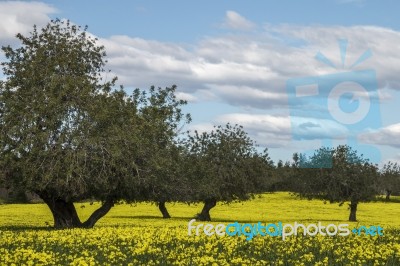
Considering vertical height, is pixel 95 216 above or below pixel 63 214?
below

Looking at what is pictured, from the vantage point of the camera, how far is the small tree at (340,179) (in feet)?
233

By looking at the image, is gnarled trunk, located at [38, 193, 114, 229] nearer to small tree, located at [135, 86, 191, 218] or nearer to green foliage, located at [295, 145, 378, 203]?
small tree, located at [135, 86, 191, 218]

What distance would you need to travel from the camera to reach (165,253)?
21.0m

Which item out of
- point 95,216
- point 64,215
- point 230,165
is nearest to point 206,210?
point 230,165

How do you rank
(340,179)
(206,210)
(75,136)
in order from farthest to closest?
(340,179)
(206,210)
(75,136)

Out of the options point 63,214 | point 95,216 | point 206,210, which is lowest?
point 206,210

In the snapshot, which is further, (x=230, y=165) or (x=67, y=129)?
(x=230, y=165)

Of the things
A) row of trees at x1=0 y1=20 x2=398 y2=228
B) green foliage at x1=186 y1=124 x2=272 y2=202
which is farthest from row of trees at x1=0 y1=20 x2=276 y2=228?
green foliage at x1=186 y1=124 x2=272 y2=202

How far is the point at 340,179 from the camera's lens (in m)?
71.3

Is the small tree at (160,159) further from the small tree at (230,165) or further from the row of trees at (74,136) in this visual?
the small tree at (230,165)

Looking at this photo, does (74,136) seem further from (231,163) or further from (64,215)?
(231,163)

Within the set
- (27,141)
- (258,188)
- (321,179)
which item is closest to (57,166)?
(27,141)

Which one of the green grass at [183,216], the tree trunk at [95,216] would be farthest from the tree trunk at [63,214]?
the green grass at [183,216]

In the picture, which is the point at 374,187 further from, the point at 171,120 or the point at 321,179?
the point at 171,120
